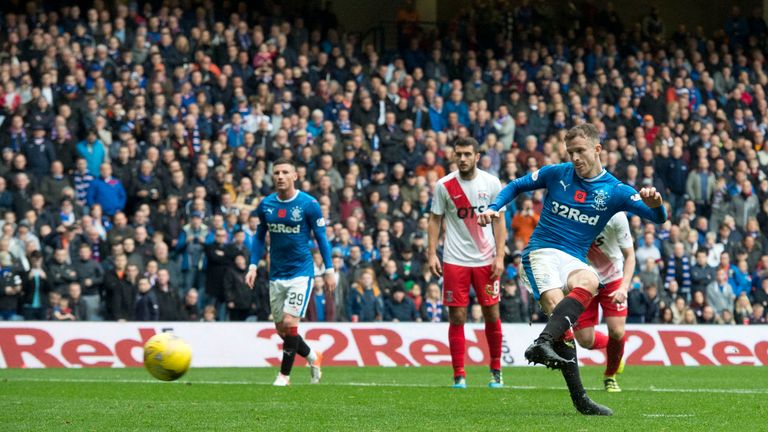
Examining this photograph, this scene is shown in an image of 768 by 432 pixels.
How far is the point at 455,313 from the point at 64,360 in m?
7.66

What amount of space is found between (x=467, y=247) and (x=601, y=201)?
12.2ft

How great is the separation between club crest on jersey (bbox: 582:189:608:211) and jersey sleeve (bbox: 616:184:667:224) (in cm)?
11

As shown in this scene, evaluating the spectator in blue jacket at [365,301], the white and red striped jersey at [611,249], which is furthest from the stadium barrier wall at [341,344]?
the white and red striped jersey at [611,249]

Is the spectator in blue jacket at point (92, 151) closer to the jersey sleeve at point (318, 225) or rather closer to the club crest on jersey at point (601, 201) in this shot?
the jersey sleeve at point (318, 225)

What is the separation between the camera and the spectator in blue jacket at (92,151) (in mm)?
22469

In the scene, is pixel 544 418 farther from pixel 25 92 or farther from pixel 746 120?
pixel 746 120

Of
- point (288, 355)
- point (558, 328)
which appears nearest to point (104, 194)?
point (288, 355)

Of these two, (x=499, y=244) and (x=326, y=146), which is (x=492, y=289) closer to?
(x=499, y=244)

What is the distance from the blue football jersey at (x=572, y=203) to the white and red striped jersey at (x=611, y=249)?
2.36 m

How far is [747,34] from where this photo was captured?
34.0m

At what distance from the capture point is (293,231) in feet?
47.7

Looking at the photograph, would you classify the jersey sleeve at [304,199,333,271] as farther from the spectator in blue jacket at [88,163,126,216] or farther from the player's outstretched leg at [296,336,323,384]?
the spectator in blue jacket at [88,163,126,216]

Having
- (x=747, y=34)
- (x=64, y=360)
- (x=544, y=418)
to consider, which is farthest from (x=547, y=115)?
(x=544, y=418)

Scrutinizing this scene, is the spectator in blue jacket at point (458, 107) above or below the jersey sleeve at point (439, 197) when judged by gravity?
above
